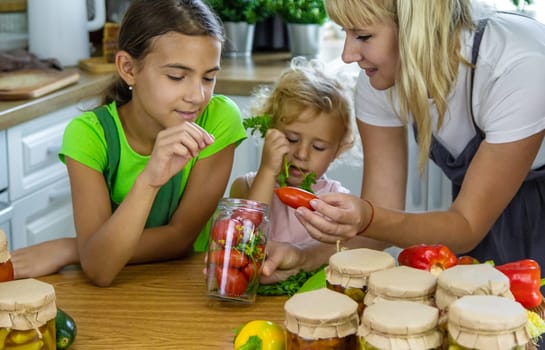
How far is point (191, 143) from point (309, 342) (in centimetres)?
56

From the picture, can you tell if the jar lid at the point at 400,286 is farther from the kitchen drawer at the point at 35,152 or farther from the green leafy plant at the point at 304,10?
the green leafy plant at the point at 304,10

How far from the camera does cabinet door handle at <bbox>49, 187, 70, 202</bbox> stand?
9.18 feet

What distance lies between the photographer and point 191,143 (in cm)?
151

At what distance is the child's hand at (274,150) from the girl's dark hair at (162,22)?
221 mm

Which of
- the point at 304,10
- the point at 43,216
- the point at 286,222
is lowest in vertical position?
the point at 43,216

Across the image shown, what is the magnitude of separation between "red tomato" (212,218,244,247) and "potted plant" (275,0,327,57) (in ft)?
6.49

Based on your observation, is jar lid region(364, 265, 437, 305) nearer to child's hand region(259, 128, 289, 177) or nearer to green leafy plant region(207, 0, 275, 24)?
child's hand region(259, 128, 289, 177)

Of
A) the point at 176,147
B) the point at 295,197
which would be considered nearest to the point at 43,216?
the point at 176,147

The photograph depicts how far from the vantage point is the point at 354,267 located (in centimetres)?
115

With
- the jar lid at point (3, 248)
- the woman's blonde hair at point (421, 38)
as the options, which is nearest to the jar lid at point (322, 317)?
the jar lid at point (3, 248)

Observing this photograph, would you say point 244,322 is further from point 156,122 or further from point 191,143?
point 156,122

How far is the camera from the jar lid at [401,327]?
971 millimetres

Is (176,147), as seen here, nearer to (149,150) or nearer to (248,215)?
(248,215)

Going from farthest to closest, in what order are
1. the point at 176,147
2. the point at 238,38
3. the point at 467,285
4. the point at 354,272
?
the point at 238,38, the point at 176,147, the point at 354,272, the point at 467,285
